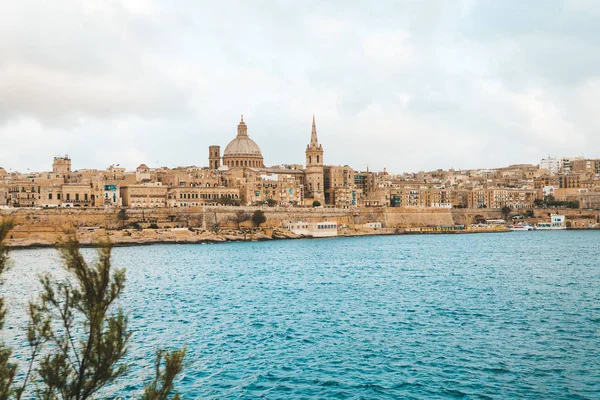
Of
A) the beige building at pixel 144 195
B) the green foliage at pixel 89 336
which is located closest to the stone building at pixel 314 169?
the beige building at pixel 144 195

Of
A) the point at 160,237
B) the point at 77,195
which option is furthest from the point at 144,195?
the point at 160,237

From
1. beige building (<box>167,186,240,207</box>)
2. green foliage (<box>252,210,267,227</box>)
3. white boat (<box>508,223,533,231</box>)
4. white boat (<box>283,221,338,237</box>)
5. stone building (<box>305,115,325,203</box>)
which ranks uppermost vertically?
stone building (<box>305,115,325,203</box>)

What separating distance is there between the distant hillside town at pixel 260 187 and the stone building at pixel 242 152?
0.16 m

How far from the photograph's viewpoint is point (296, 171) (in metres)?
97.9

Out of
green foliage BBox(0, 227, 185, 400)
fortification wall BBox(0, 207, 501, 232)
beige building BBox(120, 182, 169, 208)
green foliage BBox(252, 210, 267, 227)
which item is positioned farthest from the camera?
beige building BBox(120, 182, 169, 208)

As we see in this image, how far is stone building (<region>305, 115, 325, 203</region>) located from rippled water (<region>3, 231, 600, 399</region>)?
54421mm

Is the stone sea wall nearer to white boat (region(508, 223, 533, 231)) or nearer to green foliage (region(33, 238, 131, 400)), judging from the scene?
white boat (region(508, 223, 533, 231))

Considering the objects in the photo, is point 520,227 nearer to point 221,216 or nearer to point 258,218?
point 258,218

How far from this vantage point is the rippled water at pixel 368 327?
14805 millimetres

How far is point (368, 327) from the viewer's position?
20766 mm

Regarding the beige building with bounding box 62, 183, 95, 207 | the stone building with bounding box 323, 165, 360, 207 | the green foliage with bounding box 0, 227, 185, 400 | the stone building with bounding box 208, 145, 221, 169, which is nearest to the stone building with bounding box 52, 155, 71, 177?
the beige building with bounding box 62, 183, 95, 207

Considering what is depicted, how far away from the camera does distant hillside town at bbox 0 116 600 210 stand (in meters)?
74.2

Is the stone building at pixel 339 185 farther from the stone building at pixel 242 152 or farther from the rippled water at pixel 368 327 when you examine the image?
the rippled water at pixel 368 327

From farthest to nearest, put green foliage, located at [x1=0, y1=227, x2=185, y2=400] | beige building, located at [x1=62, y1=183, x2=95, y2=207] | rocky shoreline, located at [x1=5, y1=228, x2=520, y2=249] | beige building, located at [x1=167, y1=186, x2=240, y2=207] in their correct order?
beige building, located at [x1=167, y1=186, x2=240, y2=207] → beige building, located at [x1=62, y1=183, x2=95, y2=207] → rocky shoreline, located at [x1=5, y1=228, x2=520, y2=249] → green foliage, located at [x1=0, y1=227, x2=185, y2=400]
